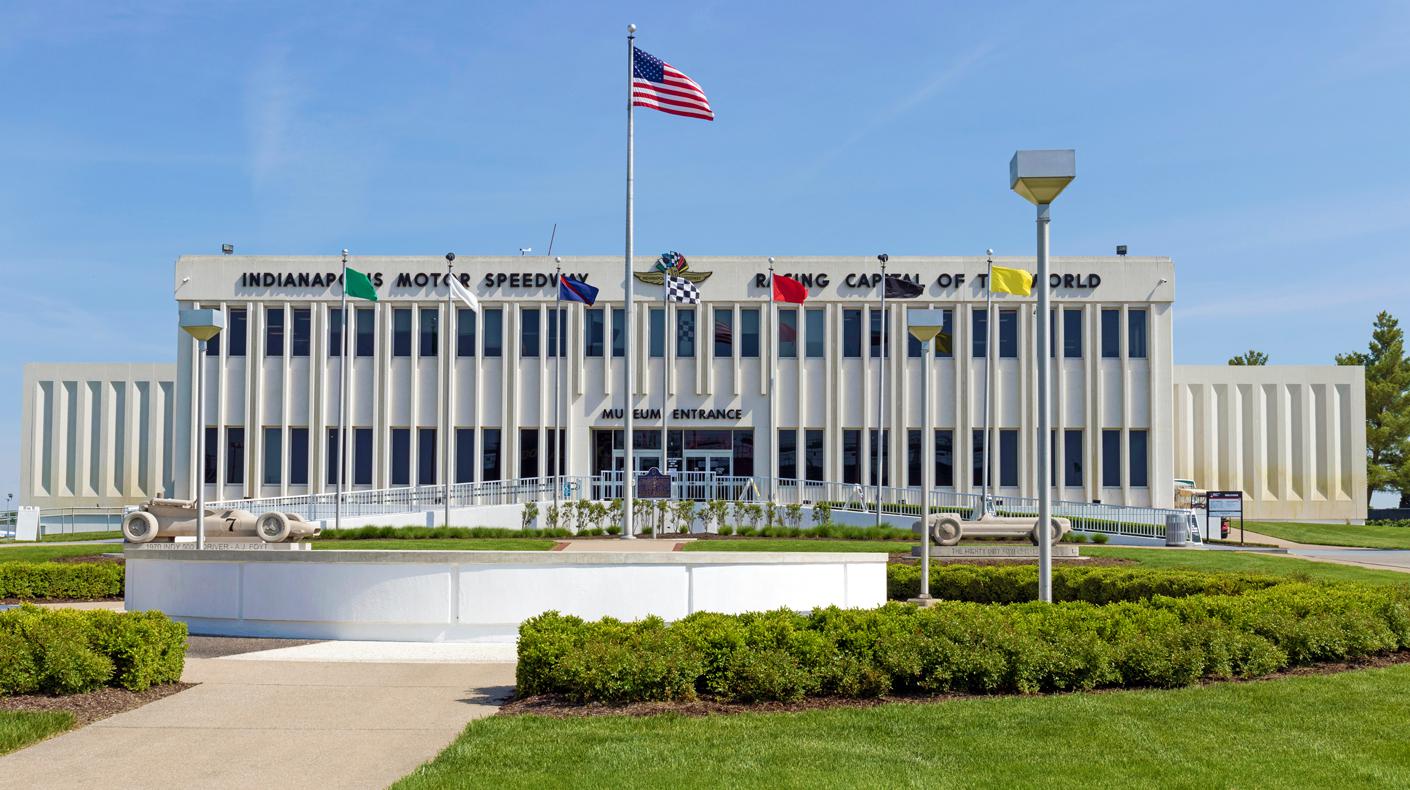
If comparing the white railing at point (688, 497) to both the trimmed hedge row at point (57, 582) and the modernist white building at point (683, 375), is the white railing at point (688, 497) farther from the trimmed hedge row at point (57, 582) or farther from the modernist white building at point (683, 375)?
the trimmed hedge row at point (57, 582)

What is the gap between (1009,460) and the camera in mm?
45500

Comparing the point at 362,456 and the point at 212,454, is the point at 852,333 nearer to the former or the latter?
the point at 362,456

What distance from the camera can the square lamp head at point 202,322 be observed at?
1916cm

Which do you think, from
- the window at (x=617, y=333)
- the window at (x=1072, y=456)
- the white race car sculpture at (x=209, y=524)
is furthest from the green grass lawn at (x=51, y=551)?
the window at (x=1072, y=456)

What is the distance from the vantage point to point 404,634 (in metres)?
13.8

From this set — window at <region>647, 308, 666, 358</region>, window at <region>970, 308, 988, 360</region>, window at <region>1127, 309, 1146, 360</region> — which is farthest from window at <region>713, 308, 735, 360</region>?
window at <region>1127, 309, 1146, 360</region>

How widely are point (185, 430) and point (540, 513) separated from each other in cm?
1647

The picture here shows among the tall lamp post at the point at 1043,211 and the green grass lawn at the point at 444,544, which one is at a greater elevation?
the tall lamp post at the point at 1043,211

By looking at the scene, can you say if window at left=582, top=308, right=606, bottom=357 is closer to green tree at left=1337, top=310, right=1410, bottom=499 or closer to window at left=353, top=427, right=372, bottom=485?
window at left=353, top=427, right=372, bottom=485

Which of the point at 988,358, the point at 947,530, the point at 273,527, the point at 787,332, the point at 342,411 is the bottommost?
the point at 947,530

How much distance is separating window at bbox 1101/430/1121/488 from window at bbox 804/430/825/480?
10528 mm

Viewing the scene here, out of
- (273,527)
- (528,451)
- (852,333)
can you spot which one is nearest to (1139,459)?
(852,333)

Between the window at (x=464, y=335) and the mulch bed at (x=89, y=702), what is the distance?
3529cm

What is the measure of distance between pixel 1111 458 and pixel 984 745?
3985 cm
